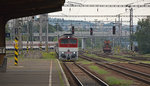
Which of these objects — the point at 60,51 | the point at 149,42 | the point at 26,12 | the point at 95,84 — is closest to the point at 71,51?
the point at 60,51

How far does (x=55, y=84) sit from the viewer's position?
13.3m

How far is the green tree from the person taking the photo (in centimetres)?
5381

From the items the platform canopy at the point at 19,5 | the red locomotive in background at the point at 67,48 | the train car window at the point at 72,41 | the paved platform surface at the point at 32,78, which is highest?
the platform canopy at the point at 19,5

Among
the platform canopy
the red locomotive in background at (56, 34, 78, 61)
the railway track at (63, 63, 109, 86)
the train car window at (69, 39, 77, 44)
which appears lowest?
the railway track at (63, 63, 109, 86)

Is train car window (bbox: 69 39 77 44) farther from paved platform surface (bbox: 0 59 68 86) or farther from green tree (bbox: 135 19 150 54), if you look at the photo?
green tree (bbox: 135 19 150 54)

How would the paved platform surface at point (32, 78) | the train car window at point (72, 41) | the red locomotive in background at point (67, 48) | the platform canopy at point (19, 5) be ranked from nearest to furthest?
the paved platform surface at point (32, 78), the platform canopy at point (19, 5), the red locomotive in background at point (67, 48), the train car window at point (72, 41)

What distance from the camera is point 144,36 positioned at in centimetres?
5406

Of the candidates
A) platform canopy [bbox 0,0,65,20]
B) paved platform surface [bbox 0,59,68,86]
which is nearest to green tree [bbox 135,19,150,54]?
platform canopy [bbox 0,0,65,20]

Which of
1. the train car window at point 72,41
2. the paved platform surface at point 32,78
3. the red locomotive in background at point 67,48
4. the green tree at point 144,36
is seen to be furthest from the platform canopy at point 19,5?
the green tree at point 144,36

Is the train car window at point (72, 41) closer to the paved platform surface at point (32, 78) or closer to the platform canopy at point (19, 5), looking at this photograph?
the platform canopy at point (19, 5)

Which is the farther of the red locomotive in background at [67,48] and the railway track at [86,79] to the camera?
the red locomotive in background at [67,48]

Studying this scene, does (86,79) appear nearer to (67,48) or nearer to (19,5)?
(19,5)

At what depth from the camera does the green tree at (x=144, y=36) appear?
53812 millimetres

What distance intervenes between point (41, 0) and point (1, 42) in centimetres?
467
